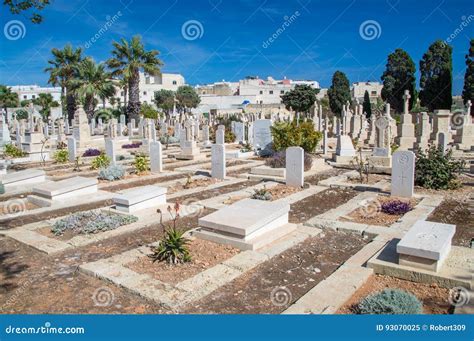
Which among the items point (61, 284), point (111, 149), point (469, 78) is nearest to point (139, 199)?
point (61, 284)

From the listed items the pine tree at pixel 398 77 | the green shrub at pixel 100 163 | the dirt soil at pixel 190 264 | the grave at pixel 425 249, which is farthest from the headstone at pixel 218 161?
the pine tree at pixel 398 77

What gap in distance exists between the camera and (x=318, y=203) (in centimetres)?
941

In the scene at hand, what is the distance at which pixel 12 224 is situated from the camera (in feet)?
25.8

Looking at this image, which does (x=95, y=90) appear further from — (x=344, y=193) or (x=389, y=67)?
(x=389, y=67)

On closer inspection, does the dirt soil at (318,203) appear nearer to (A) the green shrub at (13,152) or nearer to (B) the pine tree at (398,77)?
(A) the green shrub at (13,152)

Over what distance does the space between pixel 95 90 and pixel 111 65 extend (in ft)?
11.6

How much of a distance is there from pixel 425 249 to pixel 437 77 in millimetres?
42063

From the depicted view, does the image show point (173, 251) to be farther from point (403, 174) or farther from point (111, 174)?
point (111, 174)

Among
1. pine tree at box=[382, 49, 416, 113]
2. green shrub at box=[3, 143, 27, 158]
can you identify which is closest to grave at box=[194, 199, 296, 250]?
green shrub at box=[3, 143, 27, 158]

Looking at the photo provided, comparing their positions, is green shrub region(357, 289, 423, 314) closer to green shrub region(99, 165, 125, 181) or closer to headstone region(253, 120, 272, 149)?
green shrub region(99, 165, 125, 181)

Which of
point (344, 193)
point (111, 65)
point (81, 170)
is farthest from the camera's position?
point (111, 65)

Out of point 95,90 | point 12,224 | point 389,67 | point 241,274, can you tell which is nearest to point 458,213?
point 241,274

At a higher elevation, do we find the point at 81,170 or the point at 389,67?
the point at 389,67

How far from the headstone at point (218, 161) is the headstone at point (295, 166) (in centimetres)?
237
